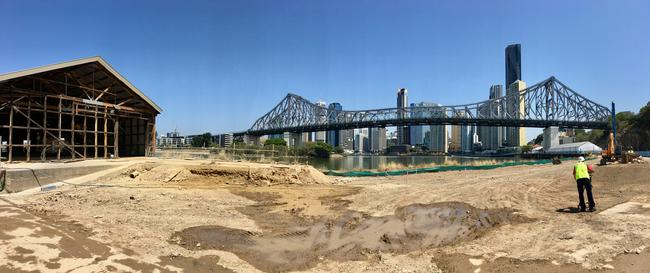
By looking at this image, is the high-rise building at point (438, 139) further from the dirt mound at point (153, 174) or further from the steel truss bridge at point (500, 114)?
the dirt mound at point (153, 174)

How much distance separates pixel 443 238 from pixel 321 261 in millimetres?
3131

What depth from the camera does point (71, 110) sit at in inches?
878

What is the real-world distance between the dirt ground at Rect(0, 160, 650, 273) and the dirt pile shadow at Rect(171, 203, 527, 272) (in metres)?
0.03

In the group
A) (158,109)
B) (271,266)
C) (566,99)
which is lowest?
(271,266)

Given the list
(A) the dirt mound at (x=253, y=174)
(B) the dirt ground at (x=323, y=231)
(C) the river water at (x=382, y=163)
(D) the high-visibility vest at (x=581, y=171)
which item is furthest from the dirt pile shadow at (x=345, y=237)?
(C) the river water at (x=382, y=163)

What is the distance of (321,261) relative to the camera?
6996 millimetres

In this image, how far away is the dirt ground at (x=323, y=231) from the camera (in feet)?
20.8

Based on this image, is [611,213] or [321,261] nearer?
[321,261]

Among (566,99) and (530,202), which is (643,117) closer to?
(566,99)

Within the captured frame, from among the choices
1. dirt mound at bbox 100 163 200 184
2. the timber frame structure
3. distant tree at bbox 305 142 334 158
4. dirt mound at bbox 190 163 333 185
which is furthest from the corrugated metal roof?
distant tree at bbox 305 142 334 158

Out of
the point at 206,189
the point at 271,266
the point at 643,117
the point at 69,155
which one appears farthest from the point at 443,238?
the point at 643,117

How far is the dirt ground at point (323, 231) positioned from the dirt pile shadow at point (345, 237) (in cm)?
3

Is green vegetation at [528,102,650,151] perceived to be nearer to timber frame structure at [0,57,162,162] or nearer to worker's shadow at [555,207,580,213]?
worker's shadow at [555,207,580,213]

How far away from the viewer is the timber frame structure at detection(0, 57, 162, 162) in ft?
65.7
